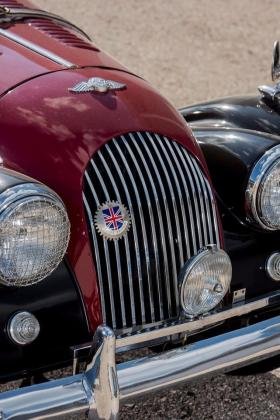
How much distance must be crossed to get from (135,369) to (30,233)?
Answer: 1.66 feet

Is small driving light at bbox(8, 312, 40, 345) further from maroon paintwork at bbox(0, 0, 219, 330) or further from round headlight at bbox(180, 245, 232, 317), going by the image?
round headlight at bbox(180, 245, 232, 317)

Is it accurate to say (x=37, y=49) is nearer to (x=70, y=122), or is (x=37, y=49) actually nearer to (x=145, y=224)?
(x=70, y=122)

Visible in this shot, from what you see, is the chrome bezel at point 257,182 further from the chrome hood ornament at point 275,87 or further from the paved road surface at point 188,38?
the paved road surface at point 188,38

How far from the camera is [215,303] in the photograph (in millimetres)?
2691

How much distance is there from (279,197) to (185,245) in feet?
1.30

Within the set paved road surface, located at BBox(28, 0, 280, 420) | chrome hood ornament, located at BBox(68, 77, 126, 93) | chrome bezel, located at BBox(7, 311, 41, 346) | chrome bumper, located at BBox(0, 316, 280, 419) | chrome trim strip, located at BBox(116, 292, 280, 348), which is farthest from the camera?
paved road surface, located at BBox(28, 0, 280, 420)

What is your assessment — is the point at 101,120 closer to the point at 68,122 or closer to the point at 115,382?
the point at 68,122

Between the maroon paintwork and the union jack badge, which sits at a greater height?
the maroon paintwork

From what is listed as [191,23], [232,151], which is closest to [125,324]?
[232,151]

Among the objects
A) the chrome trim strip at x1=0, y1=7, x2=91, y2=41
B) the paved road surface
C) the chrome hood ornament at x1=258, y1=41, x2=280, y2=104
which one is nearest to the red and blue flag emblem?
the chrome trim strip at x1=0, y1=7, x2=91, y2=41

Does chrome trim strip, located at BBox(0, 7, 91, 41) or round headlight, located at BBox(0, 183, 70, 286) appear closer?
round headlight, located at BBox(0, 183, 70, 286)

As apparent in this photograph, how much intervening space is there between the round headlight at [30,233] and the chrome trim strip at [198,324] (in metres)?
0.34

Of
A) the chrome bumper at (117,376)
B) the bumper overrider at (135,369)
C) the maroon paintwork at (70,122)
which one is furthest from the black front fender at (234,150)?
the chrome bumper at (117,376)

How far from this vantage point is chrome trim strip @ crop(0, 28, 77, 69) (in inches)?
116
